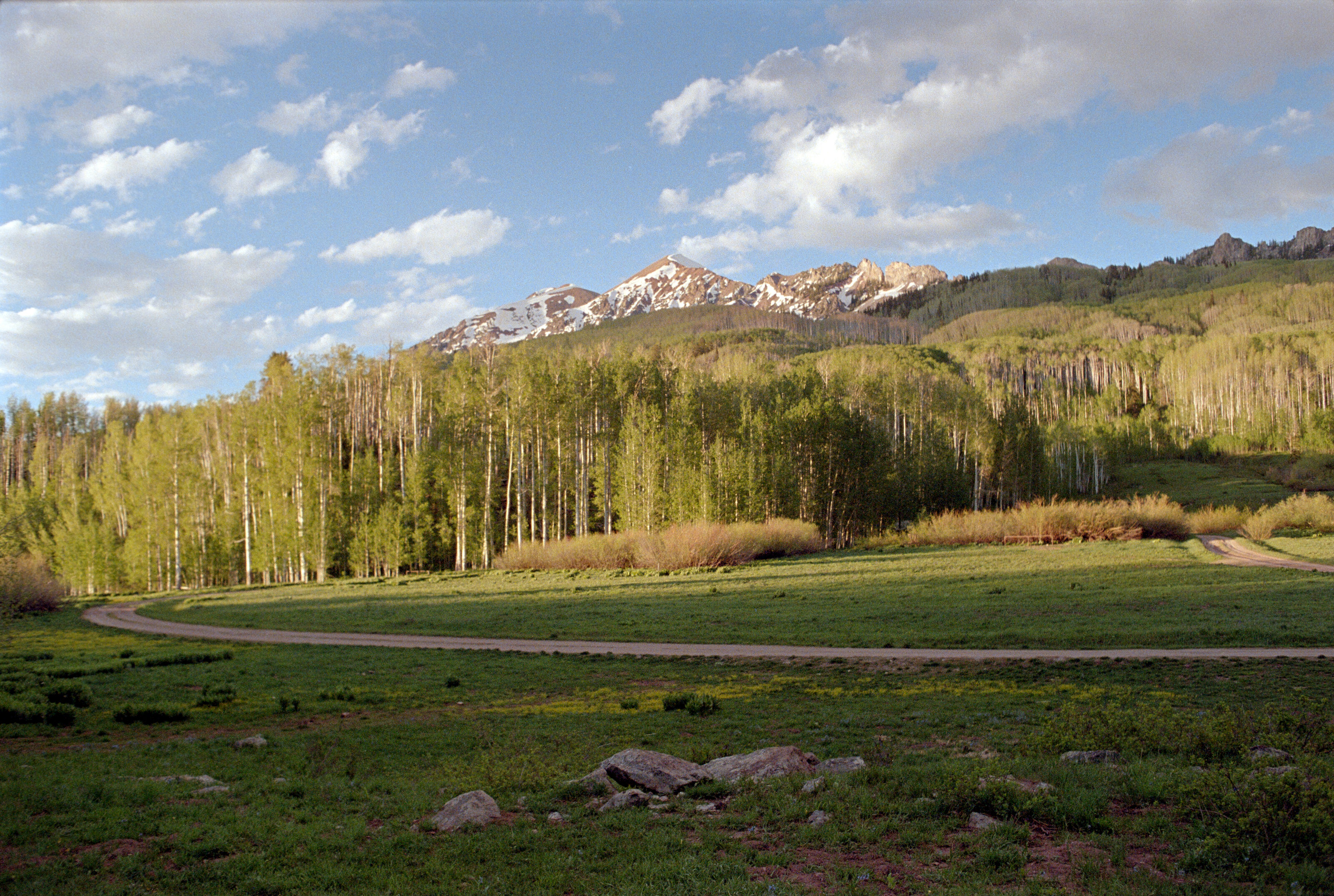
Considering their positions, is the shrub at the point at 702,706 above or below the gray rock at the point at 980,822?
below

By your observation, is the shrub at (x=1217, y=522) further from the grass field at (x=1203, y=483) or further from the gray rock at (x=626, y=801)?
the gray rock at (x=626, y=801)

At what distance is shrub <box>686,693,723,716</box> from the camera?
16094 mm

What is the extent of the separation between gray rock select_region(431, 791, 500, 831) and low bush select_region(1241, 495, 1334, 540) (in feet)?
206

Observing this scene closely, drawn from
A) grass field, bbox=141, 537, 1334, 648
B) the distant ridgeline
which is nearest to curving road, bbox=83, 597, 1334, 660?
grass field, bbox=141, 537, 1334, 648

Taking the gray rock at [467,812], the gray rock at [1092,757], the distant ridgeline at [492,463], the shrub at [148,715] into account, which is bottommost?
the shrub at [148,715]

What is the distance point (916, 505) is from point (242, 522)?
223ft

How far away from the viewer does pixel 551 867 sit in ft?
25.8

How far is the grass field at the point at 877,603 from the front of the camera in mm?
24578

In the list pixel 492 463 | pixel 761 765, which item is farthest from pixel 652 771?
pixel 492 463

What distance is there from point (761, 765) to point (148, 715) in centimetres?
1425

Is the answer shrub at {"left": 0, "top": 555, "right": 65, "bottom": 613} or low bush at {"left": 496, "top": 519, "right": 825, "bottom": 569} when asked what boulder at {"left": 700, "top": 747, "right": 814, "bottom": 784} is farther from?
low bush at {"left": 496, "top": 519, "right": 825, "bottom": 569}

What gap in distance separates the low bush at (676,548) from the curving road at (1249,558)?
26.7 m

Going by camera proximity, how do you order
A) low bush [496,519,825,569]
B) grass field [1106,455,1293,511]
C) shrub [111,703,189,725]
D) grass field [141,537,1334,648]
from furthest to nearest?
grass field [1106,455,1293,511] < low bush [496,519,825,569] < grass field [141,537,1334,648] < shrub [111,703,189,725]

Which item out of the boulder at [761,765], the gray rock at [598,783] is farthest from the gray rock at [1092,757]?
the gray rock at [598,783]
